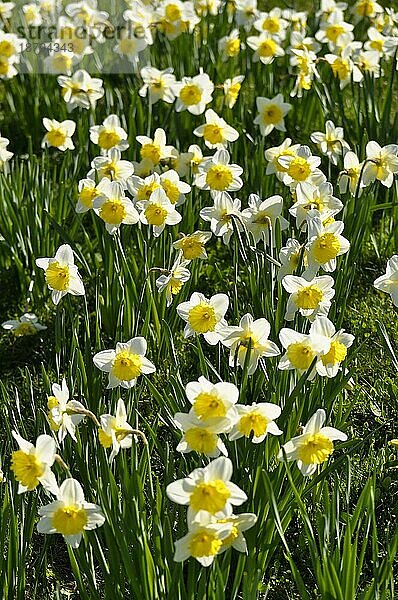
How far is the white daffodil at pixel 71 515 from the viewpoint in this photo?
1931 millimetres

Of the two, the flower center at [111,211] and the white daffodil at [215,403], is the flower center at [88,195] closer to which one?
the flower center at [111,211]

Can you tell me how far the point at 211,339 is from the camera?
91.5 inches

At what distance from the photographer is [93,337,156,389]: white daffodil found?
2.23 meters

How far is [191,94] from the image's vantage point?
3557 mm

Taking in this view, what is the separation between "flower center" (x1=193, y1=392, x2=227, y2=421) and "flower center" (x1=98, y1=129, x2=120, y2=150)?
5.41ft

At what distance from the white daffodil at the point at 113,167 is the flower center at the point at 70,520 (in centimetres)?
143

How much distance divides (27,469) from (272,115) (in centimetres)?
211

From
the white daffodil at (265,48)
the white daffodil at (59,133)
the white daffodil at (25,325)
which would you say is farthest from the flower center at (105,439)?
the white daffodil at (265,48)

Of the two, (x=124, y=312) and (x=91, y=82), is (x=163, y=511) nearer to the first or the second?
(x=124, y=312)

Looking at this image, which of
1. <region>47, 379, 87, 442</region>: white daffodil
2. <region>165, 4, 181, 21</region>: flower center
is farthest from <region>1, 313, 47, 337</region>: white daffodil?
<region>165, 4, 181, 21</region>: flower center

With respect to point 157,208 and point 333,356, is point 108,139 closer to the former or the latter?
point 157,208

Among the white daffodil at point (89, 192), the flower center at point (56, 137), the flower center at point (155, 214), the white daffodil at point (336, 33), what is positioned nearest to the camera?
the flower center at point (155, 214)

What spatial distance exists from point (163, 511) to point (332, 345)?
0.58 meters

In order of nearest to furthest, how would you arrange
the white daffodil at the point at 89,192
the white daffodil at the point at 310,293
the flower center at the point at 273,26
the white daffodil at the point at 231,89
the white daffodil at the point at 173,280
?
the white daffodil at the point at 310,293 < the white daffodil at the point at 173,280 < the white daffodil at the point at 89,192 < the white daffodil at the point at 231,89 < the flower center at the point at 273,26
